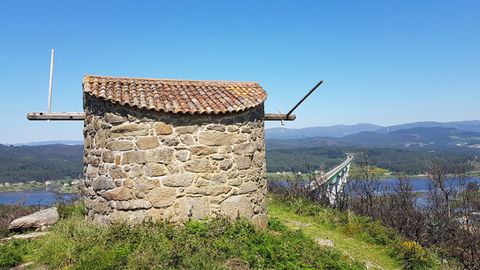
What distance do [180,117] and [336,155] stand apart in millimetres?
113491

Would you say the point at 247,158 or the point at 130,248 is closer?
the point at 130,248

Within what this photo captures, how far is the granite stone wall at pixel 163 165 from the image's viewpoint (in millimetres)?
8391

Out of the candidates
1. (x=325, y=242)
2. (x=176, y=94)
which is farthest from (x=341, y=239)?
(x=176, y=94)

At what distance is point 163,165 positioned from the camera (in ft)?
27.9

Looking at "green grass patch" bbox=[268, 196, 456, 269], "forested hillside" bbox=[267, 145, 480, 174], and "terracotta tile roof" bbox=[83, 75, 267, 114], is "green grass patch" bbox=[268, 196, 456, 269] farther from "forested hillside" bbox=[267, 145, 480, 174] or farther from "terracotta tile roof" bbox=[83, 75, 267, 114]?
"forested hillside" bbox=[267, 145, 480, 174]

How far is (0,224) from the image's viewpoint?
44.5ft

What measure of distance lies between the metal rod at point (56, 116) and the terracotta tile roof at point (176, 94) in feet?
4.24

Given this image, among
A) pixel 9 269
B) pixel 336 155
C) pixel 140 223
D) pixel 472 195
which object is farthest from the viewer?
pixel 336 155

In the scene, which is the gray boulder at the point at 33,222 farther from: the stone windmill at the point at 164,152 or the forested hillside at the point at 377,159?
the forested hillside at the point at 377,159

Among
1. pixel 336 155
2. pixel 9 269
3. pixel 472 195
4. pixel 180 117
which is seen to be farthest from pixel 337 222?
pixel 336 155

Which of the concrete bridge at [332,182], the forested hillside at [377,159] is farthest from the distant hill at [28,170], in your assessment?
the forested hillside at [377,159]

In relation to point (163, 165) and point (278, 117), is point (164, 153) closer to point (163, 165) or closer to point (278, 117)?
point (163, 165)

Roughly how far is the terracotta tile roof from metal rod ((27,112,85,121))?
1.29 m

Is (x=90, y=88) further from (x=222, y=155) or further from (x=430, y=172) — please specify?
(x=430, y=172)
